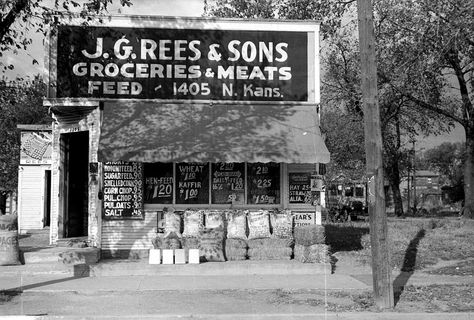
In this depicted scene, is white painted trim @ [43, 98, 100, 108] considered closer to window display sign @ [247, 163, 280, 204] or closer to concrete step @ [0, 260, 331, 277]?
concrete step @ [0, 260, 331, 277]

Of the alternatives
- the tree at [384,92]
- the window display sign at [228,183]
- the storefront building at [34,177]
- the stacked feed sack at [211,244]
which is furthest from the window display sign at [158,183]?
the tree at [384,92]

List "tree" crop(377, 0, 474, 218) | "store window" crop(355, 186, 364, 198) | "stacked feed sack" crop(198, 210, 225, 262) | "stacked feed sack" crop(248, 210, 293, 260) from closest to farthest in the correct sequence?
"stacked feed sack" crop(198, 210, 225, 262) < "stacked feed sack" crop(248, 210, 293, 260) < "tree" crop(377, 0, 474, 218) < "store window" crop(355, 186, 364, 198)

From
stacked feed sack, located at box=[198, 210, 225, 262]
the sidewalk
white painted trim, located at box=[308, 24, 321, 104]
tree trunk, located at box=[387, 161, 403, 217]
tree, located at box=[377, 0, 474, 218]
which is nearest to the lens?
the sidewalk

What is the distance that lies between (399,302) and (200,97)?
6.95 meters

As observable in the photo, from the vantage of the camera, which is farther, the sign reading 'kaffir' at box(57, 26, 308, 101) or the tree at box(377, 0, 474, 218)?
the tree at box(377, 0, 474, 218)

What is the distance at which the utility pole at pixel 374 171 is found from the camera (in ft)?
26.8

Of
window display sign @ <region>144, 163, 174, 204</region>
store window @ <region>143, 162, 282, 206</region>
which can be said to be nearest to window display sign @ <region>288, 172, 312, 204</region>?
store window @ <region>143, 162, 282, 206</region>

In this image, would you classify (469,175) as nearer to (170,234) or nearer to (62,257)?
(170,234)

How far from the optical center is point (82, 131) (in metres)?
13.2

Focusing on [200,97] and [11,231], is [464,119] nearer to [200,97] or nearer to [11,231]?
[200,97]

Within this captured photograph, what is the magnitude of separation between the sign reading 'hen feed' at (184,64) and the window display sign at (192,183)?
1.75m

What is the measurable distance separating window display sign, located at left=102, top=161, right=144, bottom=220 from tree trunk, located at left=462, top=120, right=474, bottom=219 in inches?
752

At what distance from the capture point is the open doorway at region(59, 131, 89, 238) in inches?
534

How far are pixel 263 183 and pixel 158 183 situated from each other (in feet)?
8.52
